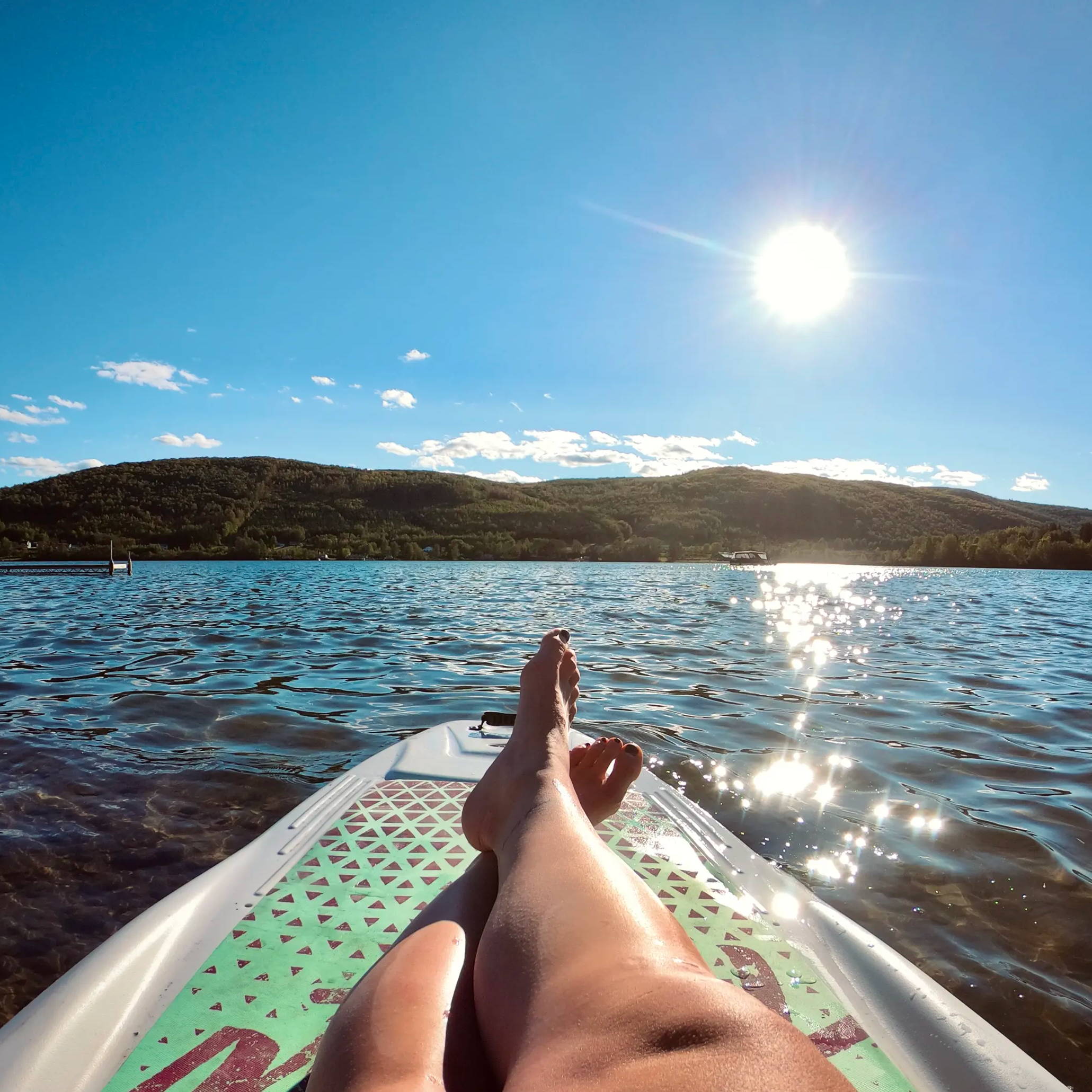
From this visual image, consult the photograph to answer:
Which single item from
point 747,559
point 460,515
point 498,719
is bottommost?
point 498,719

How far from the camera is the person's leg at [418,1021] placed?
90cm

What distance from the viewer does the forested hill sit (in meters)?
56.3

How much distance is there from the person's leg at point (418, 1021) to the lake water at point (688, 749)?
61.1 inches

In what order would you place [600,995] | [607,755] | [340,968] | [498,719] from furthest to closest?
1. [498,719]
2. [607,755]
3. [340,968]
4. [600,995]

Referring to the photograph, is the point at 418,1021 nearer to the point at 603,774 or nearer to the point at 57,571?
the point at 603,774

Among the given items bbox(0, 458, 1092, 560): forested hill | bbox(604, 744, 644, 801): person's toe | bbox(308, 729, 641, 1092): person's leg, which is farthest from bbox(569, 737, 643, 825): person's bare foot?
bbox(0, 458, 1092, 560): forested hill

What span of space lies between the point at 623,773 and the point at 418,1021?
4.27 feet

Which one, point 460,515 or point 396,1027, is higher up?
point 460,515

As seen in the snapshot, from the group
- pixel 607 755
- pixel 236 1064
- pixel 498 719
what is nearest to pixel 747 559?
pixel 498 719

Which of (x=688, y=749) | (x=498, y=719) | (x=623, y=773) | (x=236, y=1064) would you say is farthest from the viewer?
(x=688, y=749)

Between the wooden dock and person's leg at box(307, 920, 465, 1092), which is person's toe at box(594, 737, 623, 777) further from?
the wooden dock


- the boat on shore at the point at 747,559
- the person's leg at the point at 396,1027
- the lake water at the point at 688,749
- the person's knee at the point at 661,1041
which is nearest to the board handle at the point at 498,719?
the lake water at the point at 688,749

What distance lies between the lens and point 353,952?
1.67m

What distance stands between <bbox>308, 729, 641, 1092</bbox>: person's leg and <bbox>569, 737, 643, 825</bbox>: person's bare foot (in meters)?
0.79
